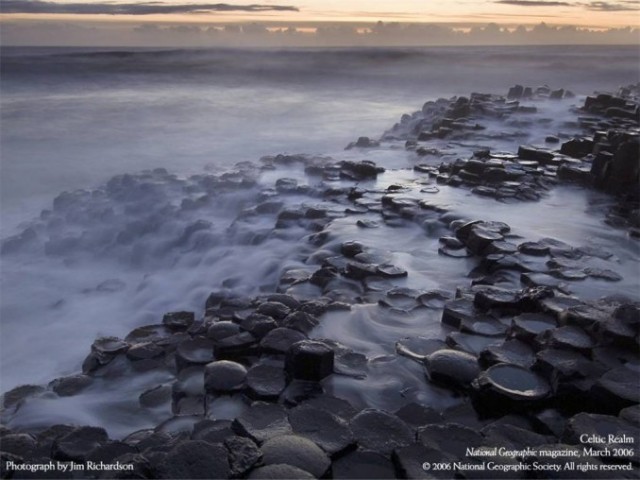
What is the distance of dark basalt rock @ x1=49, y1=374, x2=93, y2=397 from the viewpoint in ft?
14.2

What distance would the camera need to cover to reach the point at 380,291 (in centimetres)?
540

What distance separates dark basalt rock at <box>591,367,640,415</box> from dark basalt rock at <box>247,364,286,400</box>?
2.15 m

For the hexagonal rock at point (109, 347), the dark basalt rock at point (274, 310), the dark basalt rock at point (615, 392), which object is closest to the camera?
the dark basalt rock at point (615, 392)

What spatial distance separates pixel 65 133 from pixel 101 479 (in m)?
25.3

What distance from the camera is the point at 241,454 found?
281 centimetres

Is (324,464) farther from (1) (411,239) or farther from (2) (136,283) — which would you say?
(2) (136,283)

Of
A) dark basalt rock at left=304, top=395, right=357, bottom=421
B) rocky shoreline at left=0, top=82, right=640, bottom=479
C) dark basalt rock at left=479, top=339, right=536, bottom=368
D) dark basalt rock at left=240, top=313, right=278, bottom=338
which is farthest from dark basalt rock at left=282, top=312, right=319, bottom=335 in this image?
dark basalt rock at left=479, top=339, right=536, bottom=368

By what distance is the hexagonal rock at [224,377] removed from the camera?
377cm

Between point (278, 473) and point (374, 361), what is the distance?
1673mm

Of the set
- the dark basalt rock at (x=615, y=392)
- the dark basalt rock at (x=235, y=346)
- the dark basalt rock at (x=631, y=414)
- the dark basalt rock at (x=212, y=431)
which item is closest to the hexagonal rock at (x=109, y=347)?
the dark basalt rock at (x=235, y=346)

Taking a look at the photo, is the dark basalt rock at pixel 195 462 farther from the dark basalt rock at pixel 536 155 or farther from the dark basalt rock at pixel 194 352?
the dark basalt rock at pixel 536 155

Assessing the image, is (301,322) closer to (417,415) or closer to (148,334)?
(417,415)

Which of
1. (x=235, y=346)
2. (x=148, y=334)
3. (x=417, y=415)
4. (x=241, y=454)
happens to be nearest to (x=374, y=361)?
(x=417, y=415)

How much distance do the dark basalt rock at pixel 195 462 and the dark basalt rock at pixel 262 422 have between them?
26 cm
